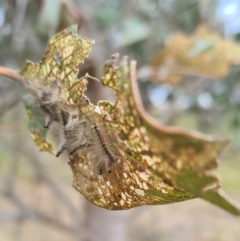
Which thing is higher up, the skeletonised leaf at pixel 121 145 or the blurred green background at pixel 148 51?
the blurred green background at pixel 148 51

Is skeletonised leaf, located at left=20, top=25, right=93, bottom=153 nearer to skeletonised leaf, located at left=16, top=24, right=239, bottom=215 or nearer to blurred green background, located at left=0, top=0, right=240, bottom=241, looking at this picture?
skeletonised leaf, located at left=16, top=24, right=239, bottom=215

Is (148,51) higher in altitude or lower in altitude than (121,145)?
higher

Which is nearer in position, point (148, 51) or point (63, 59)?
point (63, 59)

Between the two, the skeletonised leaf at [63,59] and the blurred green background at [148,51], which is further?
the blurred green background at [148,51]

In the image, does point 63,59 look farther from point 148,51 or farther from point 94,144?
point 148,51

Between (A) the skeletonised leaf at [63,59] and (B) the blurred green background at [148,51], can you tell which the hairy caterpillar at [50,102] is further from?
(B) the blurred green background at [148,51]

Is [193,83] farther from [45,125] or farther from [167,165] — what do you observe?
[167,165]

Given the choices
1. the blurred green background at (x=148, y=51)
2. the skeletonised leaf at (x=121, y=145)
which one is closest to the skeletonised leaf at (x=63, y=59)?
the skeletonised leaf at (x=121, y=145)

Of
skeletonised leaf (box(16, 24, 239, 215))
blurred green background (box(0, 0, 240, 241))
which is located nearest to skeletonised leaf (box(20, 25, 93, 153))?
skeletonised leaf (box(16, 24, 239, 215))

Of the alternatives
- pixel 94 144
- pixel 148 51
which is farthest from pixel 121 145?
pixel 148 51

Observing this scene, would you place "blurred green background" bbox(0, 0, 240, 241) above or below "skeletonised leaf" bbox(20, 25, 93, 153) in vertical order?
above

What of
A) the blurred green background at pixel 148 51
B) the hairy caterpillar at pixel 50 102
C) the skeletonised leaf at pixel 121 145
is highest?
the blurred green background at pixel 148 51
